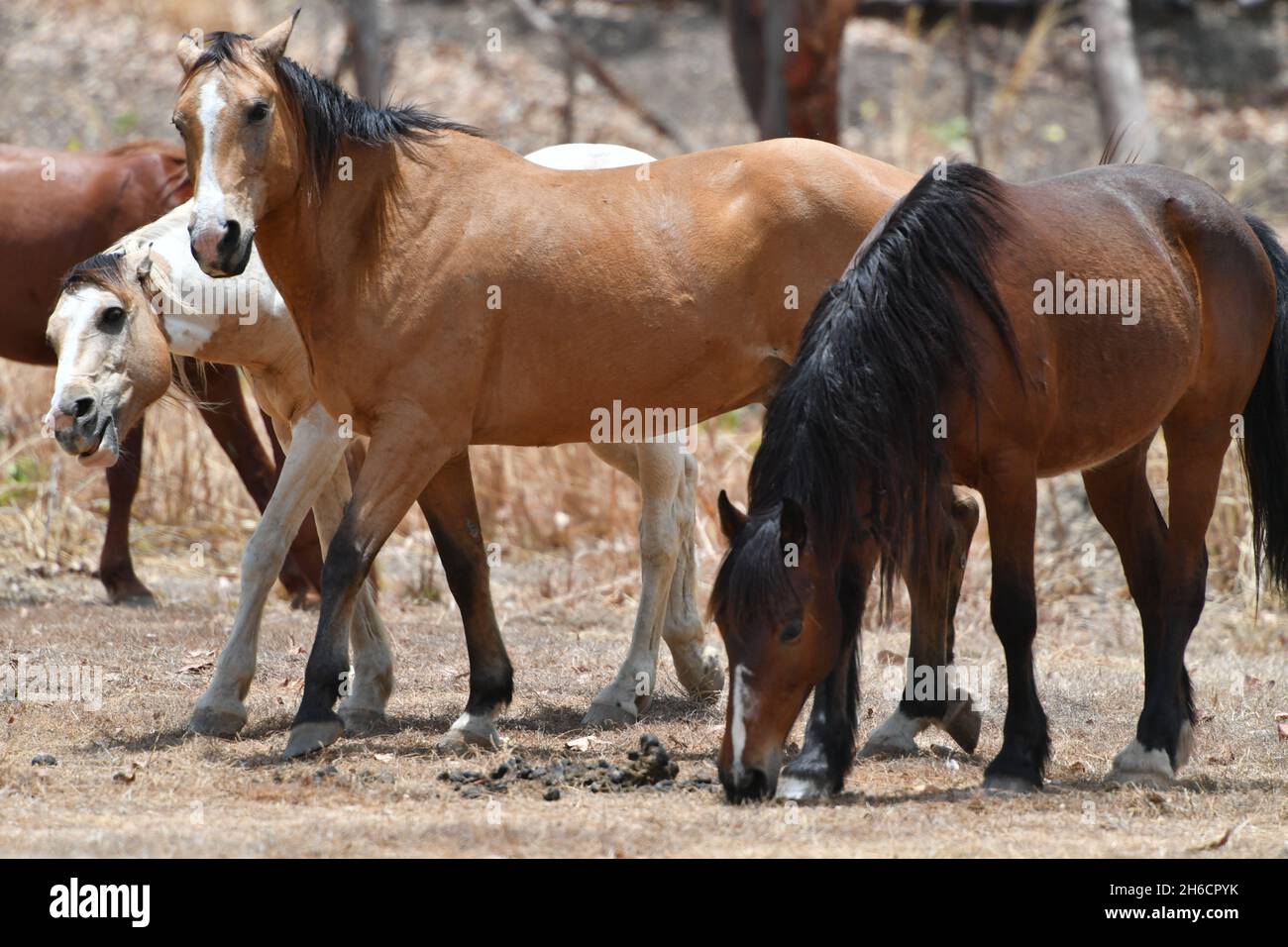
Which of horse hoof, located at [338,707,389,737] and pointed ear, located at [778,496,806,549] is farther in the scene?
horse hoof, located at [338,707,389,737]

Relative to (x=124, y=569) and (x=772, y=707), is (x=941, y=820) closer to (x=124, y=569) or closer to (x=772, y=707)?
(x=772, y=707)

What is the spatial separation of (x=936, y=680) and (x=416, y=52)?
49.9 feet

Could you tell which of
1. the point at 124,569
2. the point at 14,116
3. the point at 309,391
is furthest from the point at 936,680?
the point at 14,116

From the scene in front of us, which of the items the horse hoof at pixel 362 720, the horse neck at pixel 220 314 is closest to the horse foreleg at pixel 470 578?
the horse hoof at pixel 362 720

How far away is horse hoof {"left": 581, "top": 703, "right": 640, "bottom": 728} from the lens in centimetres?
580

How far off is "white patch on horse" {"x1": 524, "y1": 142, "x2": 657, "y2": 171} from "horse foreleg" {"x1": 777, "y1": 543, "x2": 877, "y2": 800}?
2597mm

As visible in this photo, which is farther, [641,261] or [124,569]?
[124,569]

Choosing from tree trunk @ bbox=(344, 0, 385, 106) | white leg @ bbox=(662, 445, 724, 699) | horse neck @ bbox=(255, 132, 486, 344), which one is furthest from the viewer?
tree trunk @ bbox=(344, 0, 385, 106)

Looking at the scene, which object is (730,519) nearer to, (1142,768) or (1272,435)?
(1142,768)

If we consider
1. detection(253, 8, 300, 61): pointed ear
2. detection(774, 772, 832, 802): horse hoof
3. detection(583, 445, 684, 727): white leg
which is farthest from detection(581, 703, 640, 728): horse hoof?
detection(253, 8, 300, 61): pointed ear

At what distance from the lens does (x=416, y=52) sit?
18781 millimetres

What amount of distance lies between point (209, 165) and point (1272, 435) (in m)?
3.75

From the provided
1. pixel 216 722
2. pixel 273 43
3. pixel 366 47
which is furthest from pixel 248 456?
pixel 366 47

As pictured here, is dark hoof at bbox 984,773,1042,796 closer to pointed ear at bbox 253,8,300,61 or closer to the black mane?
pointed ear at bbox 253,8,300,61
